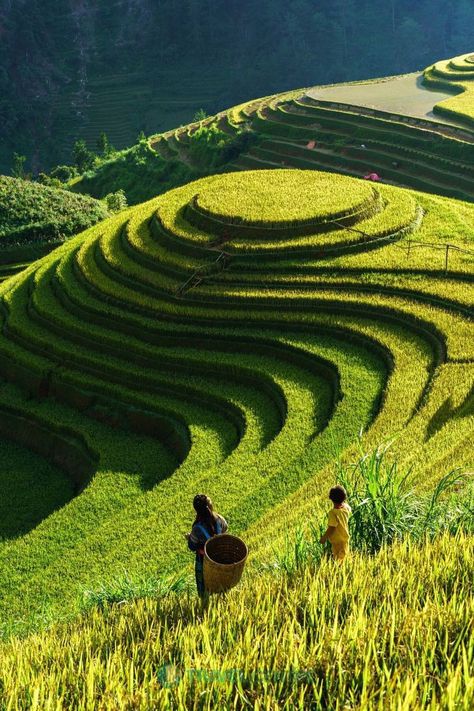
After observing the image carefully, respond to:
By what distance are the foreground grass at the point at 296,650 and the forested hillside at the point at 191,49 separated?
9038 cm

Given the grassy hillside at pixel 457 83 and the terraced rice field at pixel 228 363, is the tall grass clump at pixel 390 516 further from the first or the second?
the grassy hillside at pixel 457 83

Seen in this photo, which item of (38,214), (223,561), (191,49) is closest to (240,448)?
(223,561)

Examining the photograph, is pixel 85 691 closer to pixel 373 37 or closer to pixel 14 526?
pixel 14 526

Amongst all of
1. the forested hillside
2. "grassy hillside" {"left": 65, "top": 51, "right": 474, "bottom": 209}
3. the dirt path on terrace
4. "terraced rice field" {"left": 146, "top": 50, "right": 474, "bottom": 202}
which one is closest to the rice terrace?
"terraced rice field" {"left": 146, "top": 50, "right": 474, "bottom": 202}

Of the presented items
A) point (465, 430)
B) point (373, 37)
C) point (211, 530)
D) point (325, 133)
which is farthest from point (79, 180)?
point (373, 37)

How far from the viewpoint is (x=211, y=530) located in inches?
319

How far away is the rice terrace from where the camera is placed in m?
5.17

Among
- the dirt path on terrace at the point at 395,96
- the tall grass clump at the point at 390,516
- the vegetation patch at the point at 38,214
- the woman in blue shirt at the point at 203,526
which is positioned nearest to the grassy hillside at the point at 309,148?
the dirt path on terrace at the point at 395,96

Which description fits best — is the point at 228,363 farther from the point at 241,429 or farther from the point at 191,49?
the point at 191,49

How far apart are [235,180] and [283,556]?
23.5 meters

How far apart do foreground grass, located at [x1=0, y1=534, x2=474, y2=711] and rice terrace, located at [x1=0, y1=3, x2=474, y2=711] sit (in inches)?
1.2

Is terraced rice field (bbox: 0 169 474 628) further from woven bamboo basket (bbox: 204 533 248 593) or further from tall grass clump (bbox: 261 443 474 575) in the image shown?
woven bamboo basket (bbox: 204 533 248 593)

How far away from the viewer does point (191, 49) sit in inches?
4001

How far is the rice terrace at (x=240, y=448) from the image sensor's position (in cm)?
517
